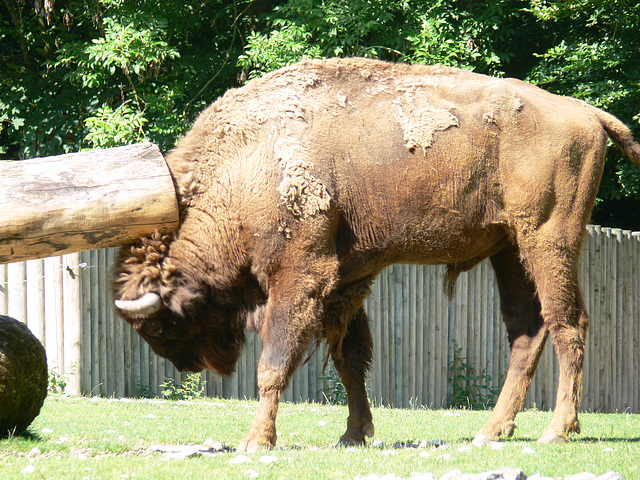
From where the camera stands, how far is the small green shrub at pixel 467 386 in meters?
11.4

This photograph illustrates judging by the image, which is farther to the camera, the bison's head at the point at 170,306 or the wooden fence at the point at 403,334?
the wooden fence at the point at 403,334

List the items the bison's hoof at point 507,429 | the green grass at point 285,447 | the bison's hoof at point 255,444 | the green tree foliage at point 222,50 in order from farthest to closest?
the green tree foliage at point 222,50 → the bison's hoof at point 507,429 → the bison's hoof at point 255,444 → the green grass at point 285,447

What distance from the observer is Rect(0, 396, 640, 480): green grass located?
405 cm

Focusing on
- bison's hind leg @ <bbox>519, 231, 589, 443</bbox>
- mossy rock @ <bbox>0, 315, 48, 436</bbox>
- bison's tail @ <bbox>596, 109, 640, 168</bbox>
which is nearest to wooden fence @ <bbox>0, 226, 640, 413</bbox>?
mossy rock @ <bbox>0, 315, 48, 436</bbox>

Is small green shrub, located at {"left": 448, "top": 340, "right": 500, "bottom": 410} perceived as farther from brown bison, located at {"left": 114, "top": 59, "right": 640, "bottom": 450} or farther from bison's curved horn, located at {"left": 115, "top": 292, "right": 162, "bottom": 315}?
bison's curved horn, located at {"left": 115, "top": 292, "right": 162, "bottom": 315}

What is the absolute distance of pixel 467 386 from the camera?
11539mm

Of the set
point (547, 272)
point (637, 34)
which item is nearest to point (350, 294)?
point (547, 272)

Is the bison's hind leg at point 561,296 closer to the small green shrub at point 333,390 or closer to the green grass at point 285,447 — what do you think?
the green grass at point 285,447

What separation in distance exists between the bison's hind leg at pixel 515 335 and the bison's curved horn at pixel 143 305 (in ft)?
8.32

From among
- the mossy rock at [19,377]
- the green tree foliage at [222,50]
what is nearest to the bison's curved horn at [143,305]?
the mossy rock at [19,377]

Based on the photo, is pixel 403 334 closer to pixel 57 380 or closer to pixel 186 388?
pixel 186 388

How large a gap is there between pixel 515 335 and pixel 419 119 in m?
1.96

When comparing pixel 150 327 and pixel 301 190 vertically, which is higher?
pixel 301 190

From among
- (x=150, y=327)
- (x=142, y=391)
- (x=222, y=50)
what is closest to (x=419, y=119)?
(x=150, y=327)
